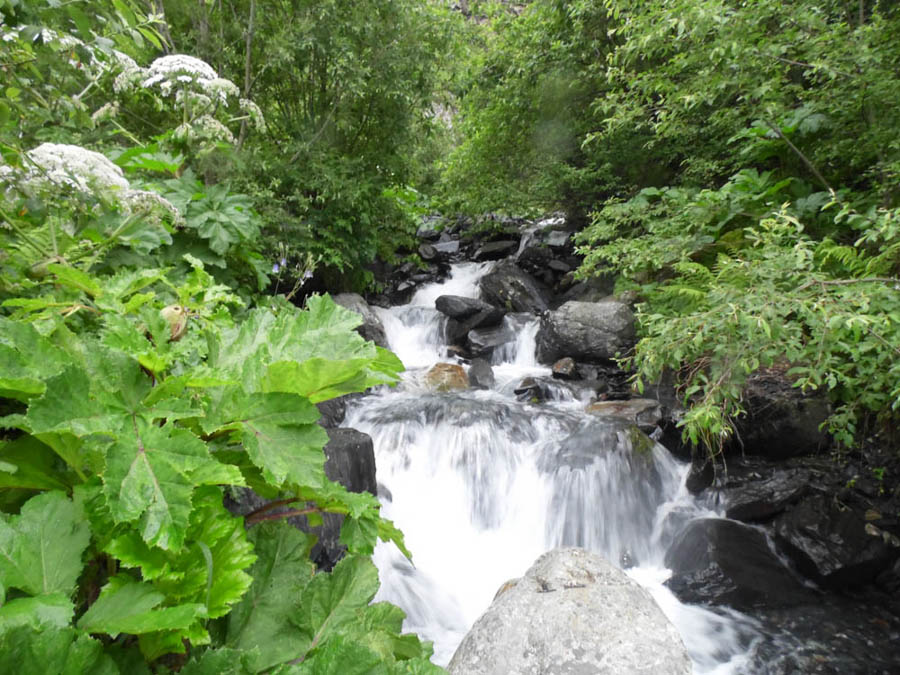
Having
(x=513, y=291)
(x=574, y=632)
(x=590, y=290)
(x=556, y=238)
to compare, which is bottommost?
(x=574, y=632)

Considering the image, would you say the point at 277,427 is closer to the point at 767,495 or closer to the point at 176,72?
the point at 176,72

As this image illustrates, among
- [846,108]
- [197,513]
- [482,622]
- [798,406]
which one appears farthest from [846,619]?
[197,513]

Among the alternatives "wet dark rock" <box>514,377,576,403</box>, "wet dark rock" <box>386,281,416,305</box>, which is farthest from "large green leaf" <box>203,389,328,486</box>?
"wet dark rock" <box>386,281,416,305</box>

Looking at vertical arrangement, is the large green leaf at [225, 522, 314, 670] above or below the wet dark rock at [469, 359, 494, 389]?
below

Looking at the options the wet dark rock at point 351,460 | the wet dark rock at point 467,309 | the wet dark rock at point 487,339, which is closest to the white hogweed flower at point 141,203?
the wet dark rock at point 351,460

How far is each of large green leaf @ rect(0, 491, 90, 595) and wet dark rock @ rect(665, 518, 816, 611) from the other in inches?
170

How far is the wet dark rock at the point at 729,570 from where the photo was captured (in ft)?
12.1

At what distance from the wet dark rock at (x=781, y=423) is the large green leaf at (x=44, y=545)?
519 centimetres

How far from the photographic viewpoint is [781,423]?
4.73 metres

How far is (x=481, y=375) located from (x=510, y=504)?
9.57ft

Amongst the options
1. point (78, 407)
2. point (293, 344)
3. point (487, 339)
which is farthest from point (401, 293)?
point (78, 407)

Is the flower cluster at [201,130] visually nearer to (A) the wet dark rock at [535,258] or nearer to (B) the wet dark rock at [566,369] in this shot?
(B) the wet dark rock at [566,369]

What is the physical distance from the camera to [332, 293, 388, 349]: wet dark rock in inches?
323

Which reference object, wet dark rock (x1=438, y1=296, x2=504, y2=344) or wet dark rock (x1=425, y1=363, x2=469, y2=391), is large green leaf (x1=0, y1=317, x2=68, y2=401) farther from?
wet dark rock (x1=438, y1=296, x2=504, y2=344)
